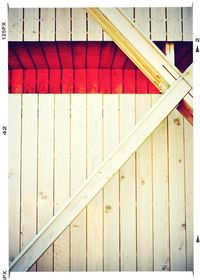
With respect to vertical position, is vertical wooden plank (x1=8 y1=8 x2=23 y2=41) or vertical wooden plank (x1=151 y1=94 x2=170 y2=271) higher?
vertical wooden plank (x1=8 y1=8 x2=23 y2=41)

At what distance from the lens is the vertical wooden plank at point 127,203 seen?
3.84 m

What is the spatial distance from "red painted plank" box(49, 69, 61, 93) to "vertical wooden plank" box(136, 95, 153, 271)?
979 mm

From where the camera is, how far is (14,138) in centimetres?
391

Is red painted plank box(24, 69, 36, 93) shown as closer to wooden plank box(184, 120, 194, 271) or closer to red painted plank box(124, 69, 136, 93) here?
red painted plank box(124, 69, 136, 93)

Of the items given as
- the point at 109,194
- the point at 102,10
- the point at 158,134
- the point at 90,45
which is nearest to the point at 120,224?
the point at 109,194

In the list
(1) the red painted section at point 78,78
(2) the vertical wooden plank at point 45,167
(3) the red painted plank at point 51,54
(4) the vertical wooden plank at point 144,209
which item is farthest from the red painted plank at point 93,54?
(4) the vertical wooden plank at point 144,209

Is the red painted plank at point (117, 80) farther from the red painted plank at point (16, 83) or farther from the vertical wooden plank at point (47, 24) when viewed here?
the red painted plank at point (16, 83)

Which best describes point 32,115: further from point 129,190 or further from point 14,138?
point 129,190

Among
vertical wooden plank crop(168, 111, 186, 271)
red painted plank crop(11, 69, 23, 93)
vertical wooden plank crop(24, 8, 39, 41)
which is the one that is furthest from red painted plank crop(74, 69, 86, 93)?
vertical wooden plank crop(168, 111, 186, 271)

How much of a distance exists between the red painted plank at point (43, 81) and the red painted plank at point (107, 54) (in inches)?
24.0

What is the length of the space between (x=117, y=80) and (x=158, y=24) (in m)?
0.79

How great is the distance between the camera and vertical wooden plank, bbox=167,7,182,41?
366 centimetres

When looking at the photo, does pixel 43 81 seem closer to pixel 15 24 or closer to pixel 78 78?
pixel 78 78

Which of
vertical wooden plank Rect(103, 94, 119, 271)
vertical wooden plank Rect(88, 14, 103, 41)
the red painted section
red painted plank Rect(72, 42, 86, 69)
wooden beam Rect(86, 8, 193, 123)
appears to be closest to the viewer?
wooden beam Rect(86, 8, 193, 123)
